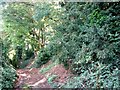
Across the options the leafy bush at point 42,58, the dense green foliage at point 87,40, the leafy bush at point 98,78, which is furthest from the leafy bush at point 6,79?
the leafy bush at point 42,58

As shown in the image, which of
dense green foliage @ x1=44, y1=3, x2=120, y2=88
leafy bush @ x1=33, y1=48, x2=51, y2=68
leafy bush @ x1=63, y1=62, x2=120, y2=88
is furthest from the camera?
leafy bush @ x1=33, y1=48, x2=51, y2=68

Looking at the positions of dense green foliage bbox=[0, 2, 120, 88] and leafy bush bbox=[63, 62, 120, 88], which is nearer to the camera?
leafy bush bbox=[63, 62, 120, 88]

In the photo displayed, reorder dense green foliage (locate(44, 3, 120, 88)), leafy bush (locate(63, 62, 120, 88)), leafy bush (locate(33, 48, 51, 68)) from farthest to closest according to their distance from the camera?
leafy bush (locate(33, 48, 51, 68)), dense green foliage (locate(44, 3, 120, 88)), leafy bush (locate(63, 62, 120, 88))

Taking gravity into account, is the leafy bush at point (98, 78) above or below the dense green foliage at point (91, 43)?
below

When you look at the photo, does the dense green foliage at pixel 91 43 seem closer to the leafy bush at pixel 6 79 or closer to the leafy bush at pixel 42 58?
the leafy bush at pixel 6 79

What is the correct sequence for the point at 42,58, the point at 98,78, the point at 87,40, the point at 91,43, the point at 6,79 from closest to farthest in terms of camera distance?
the point at 98,78, the point at 91,43, the point at 87,40, the point at 6,79, the point at 42,58

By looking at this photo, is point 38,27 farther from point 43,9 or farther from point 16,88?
point 16,88

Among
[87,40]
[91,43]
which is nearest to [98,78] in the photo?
[91,43]

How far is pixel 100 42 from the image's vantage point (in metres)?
2.91

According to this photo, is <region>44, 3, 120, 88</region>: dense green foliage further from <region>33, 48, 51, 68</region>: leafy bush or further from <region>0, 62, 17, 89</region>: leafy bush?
<region>33, 48, 51, 68</region>: leafy bush

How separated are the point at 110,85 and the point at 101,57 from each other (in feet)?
1.56

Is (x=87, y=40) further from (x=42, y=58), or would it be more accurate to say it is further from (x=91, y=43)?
(x=42, y=58)

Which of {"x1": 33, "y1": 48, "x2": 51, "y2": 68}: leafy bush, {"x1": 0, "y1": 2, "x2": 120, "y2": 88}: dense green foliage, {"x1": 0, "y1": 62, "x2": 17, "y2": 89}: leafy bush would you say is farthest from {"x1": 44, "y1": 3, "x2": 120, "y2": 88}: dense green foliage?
{"x1": 33, "y1": 48, "x2": 51, "y2": 68}: leafy bush

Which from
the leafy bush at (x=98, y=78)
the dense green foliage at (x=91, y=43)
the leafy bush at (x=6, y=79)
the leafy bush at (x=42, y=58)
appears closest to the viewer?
the leafy bush at (x=98, y=78)
